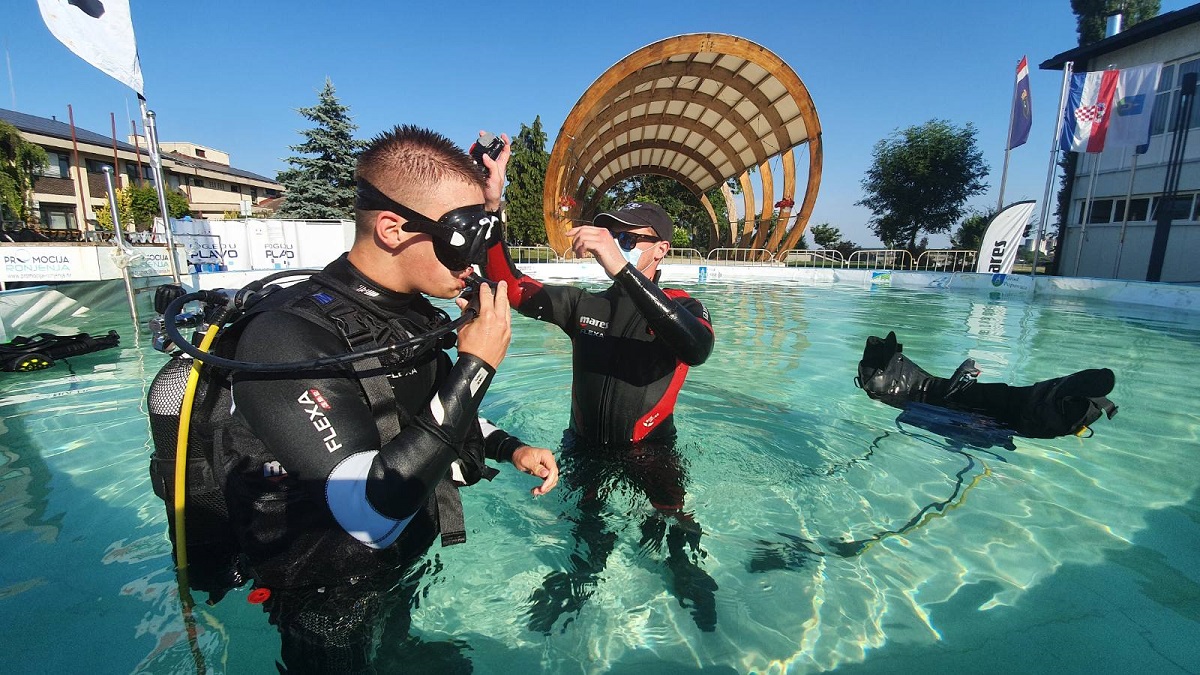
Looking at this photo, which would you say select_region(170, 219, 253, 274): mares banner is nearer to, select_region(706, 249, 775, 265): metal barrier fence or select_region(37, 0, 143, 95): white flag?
select_region(37, 0, 143, 95): white flag

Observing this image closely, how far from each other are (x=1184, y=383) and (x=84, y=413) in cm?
1212

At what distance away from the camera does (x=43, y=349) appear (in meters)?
6.24

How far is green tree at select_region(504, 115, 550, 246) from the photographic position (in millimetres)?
41812

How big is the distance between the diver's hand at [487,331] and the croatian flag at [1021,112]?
22827 millimetres

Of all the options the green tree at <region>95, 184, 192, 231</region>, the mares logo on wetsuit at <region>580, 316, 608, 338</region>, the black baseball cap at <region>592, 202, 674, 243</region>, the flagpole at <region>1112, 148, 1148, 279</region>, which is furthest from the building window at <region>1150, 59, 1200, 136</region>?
the green tree at <region>95, 184, 192, 231</region>

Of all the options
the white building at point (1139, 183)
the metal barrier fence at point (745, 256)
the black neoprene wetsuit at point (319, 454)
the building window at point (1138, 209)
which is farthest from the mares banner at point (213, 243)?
the building window at point (1138, 209)

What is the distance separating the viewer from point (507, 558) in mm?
2811

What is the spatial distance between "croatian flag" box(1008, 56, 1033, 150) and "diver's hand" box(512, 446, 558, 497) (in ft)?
74.2

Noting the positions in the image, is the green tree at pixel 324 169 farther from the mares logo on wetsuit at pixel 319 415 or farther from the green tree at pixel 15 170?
the mares logo on wetsuit at pixel 319 415

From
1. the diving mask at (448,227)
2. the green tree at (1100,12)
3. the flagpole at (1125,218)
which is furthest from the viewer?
the green tree at (1100,12)

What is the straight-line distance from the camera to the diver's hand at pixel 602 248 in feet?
7.87

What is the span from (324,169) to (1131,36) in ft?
120

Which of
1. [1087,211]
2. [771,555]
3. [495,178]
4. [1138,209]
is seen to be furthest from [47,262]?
[1138,209]

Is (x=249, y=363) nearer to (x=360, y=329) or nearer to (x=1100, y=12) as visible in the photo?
(x=360, y=329)
